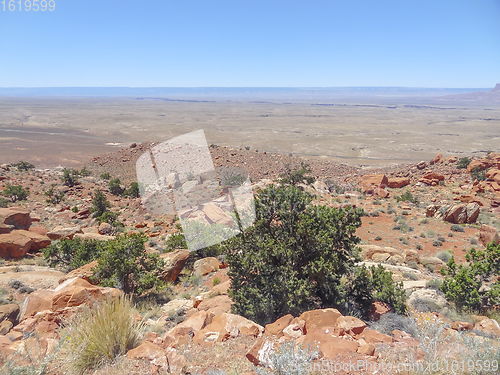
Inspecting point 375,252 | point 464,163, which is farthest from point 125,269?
point 464,163

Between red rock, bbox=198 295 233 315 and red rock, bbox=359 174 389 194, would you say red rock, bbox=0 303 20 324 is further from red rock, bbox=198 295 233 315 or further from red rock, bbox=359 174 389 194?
red rock, bbox=359 174 389 194

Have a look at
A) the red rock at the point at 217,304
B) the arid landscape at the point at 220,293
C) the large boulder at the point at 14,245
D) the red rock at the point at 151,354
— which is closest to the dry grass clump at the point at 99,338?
the arid landscape at the point at 220,293

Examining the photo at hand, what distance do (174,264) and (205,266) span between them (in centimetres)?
101

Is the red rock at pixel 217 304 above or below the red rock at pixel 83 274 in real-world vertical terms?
above

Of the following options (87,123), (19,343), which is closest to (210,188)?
(19,343)

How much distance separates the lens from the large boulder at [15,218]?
1335 centimetres

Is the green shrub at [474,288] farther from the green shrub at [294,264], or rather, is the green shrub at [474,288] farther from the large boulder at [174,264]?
the large boulder at [174,264]

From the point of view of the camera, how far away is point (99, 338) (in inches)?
153

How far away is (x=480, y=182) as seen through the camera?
69.9 ft

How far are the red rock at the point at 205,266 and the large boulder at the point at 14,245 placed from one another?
295 inches

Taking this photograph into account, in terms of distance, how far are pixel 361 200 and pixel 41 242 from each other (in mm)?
18622

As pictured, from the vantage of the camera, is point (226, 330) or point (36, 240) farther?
point (36, 240)

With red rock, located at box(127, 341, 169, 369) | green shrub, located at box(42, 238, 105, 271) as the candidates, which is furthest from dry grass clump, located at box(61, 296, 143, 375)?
green shrub, located at box(42, 238, 105, 271)

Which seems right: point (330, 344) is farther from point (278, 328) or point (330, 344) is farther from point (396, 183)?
point (396, 183)
